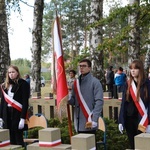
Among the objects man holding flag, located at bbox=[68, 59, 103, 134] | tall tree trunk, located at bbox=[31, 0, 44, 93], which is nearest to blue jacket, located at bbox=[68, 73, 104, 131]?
man holding flag, located at bbox=[68, 59, 103, 134]

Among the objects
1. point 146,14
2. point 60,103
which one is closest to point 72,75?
point 146,14

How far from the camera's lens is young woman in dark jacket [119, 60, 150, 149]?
17.0 feet

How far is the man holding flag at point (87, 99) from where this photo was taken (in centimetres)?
542

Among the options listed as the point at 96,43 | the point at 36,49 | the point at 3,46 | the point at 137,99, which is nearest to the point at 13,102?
the point at 137,99

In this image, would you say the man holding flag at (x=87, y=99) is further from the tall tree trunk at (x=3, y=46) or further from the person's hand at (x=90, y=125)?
the tall tree trunk at (x=3, y=46)

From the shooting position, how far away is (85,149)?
9.74 ft

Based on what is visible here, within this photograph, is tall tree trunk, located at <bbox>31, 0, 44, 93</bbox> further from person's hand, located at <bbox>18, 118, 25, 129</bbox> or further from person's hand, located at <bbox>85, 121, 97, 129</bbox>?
person's hand, located at <bbox>85, 121, 97, 129</bbox>

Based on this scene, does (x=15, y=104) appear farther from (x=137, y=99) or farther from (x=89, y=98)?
(x=137, y=99)

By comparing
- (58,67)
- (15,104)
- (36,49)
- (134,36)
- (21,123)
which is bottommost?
(21,123)

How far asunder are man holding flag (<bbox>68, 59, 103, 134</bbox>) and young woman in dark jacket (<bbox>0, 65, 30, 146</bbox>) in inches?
34.2

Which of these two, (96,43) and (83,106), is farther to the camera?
(96,43)

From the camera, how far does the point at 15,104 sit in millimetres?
6113

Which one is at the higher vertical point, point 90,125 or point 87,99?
point 87,99

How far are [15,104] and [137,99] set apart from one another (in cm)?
194
